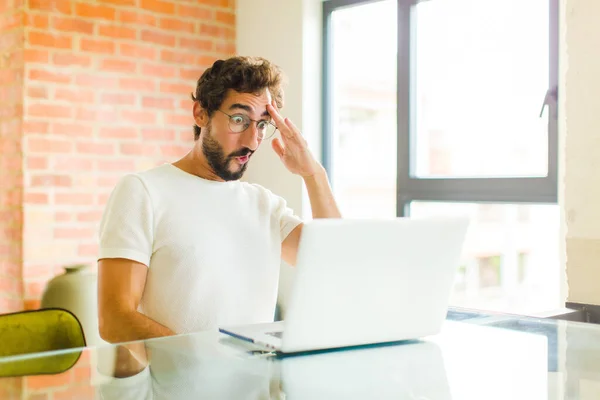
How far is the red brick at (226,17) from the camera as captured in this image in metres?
3.67

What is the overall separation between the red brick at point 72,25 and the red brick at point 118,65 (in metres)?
0.15

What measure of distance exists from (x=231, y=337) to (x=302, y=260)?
0.86ft

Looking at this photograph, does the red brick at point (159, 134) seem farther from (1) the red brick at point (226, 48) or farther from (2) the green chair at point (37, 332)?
(2) the green chair at point (37, 332)

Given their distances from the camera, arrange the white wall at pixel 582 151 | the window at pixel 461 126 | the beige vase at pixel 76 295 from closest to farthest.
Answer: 1. the white wall at pixel 582 151
2. the window at pixel 461 126
3. the beige vase at pixel 76 295

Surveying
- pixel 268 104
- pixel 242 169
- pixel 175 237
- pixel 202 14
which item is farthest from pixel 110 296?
pixel 202 14

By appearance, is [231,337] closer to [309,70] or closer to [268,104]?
[268,104]

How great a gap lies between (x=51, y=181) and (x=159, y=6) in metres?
0.98

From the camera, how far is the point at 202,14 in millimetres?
3592

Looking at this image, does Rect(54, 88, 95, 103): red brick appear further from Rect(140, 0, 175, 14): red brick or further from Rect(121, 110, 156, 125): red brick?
Rect(140, 0, 175, 14): red brick

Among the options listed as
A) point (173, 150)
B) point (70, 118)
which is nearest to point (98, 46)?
point (70, 118)

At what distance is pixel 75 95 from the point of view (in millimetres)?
3160

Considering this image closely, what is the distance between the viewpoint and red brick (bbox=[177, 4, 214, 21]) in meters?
3.52

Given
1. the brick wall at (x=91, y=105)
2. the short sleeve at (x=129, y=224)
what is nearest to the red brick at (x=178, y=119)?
the brick wall at (x=91, y=105)

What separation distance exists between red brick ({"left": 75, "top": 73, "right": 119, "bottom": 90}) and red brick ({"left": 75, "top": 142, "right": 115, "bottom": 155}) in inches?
9.8
